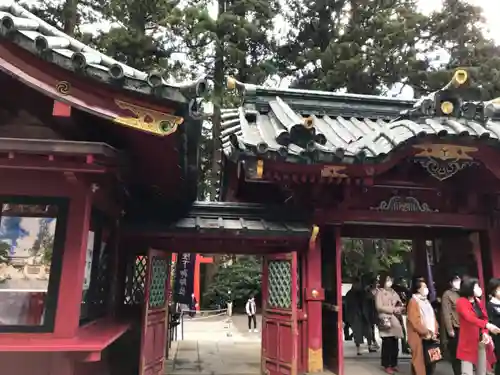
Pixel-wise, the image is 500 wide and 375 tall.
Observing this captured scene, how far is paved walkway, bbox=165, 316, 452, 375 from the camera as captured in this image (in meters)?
8.03

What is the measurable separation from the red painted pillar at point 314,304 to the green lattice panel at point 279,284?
0.45 meters

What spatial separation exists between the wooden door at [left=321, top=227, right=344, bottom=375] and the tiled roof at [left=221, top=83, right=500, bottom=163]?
178 centimetres

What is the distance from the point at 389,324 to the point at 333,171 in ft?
10.5

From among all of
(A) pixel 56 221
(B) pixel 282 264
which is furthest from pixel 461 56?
(A) pixel 56 221

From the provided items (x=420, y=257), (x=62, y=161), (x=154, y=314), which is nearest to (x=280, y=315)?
(x=154, y=314)

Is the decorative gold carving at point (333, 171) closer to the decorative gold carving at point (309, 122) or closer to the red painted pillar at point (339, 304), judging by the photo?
the decorative gold carving at point (309, 122)

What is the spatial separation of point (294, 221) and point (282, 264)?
0.74 metres

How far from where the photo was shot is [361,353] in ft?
31.5

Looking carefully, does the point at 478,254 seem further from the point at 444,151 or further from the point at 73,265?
the point at 73,265

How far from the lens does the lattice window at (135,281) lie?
7457 millimetres

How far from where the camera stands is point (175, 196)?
21.4ft

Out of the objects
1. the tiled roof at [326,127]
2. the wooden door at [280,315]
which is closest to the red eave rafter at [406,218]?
the wooden door at [280,315]

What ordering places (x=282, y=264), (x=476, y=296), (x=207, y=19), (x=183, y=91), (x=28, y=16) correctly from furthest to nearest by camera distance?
(x=207, y=19) < (x=282, y=264) < (x=476, y=296) < (x=28, y=16) < (x=183, y=91)

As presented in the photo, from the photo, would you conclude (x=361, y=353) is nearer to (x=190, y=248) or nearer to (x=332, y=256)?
(x=332, y=256)
